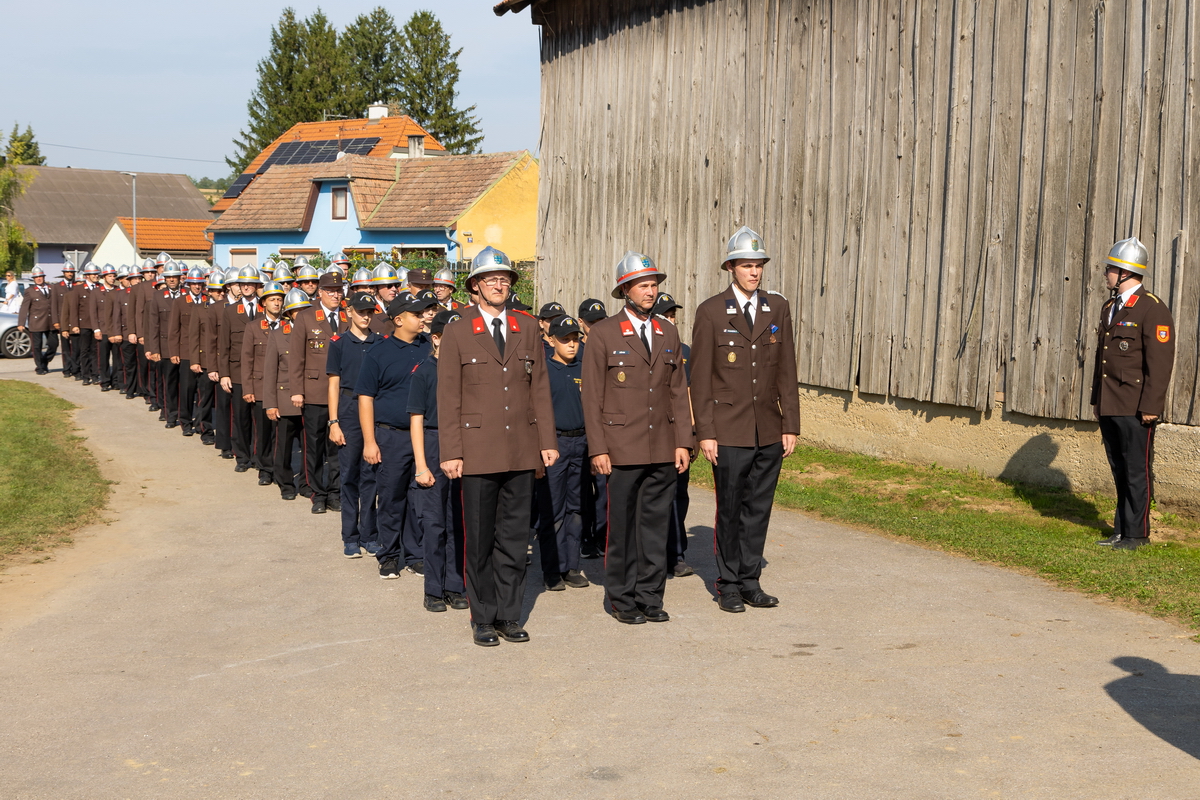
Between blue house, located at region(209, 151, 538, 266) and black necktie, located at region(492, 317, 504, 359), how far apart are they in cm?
3425

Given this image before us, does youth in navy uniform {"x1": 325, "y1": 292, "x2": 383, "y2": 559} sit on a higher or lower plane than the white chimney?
lower

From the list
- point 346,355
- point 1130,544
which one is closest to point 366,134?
point 346,355

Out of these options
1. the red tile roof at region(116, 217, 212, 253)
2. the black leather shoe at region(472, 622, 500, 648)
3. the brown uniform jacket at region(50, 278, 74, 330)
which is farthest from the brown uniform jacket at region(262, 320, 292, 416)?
the red tile roof at region(116, 217, 212, 253)

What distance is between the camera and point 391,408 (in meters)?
8.16

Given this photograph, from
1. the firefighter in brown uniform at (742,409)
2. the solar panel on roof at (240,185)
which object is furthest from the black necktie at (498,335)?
the solar panel on roof at (240,185)

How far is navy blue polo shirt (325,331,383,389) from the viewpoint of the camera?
935 cm

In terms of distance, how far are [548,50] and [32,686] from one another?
13.4m

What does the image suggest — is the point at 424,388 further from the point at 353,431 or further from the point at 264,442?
the point at 264,442

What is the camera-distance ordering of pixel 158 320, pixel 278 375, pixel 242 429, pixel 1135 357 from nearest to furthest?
pixel 1135 357 → pixel 278 375 → pixel 242 429 → pixel 158 320

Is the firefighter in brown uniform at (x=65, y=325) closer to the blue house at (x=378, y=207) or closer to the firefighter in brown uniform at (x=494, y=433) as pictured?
the blue house at (x=378, y=207)

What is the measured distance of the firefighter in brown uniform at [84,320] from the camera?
22.1 m

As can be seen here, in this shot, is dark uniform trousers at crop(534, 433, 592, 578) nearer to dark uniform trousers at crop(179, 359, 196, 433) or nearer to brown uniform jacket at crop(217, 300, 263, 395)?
brown uniform jacket at crop(217, 300, 263, 395)

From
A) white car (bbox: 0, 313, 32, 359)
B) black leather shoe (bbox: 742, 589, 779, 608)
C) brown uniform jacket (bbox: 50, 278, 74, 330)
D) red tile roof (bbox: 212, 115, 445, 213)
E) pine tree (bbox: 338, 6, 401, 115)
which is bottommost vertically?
black leather shoe (bbox: 742, 589, 779, 608)

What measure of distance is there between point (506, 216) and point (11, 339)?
1924cm
